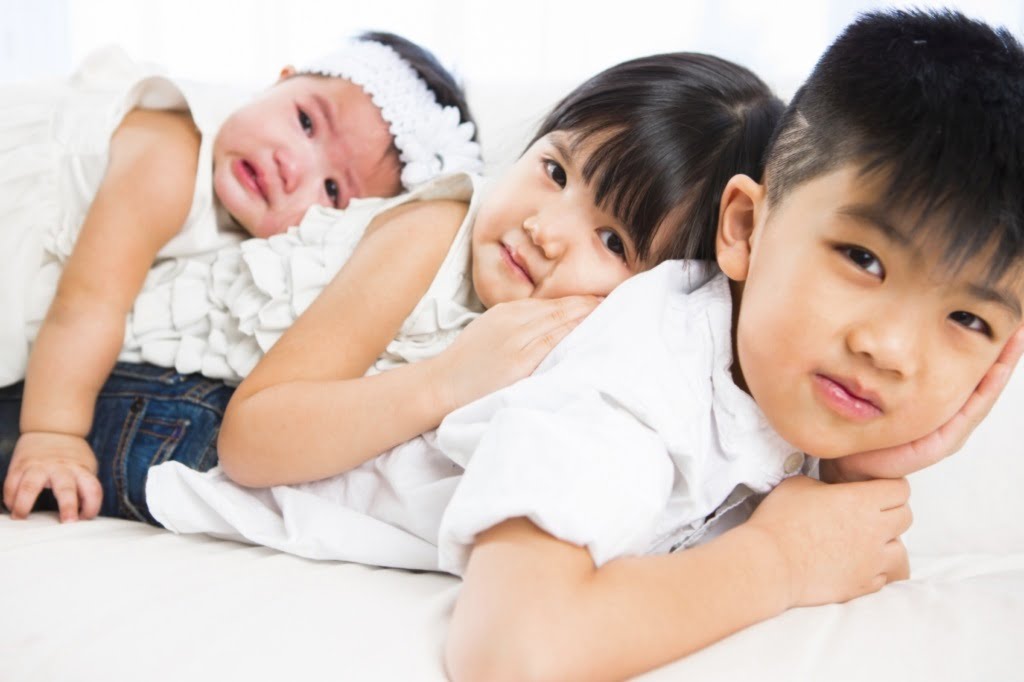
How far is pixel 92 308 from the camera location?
131 centimetres

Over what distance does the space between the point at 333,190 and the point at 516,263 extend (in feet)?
1.67

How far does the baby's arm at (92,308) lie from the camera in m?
1.19

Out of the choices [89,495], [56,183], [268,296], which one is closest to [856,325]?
[268,296]

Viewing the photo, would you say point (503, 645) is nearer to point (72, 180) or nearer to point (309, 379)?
point (309, 379)

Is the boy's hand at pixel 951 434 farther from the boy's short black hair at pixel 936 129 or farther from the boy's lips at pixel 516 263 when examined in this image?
the boy's lips at pixel 516 263

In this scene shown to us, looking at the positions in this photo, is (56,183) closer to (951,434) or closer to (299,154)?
(299,154)

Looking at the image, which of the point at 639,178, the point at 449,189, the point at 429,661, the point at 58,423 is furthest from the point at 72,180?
the point at 429,661

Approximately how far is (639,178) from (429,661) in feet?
1.79

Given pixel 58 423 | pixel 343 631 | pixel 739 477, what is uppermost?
pixel 739 477

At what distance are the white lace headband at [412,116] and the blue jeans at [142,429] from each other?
434 millimetres

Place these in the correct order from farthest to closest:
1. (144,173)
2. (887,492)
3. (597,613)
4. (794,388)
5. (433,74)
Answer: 1. (433,74)
2. (144,173)
3. (887,492)
4. (794,388)
5. (597,613)

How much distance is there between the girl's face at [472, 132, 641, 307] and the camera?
1.12 metres

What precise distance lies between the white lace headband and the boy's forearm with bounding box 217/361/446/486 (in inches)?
20.9

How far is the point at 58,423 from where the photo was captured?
4.13 ft
